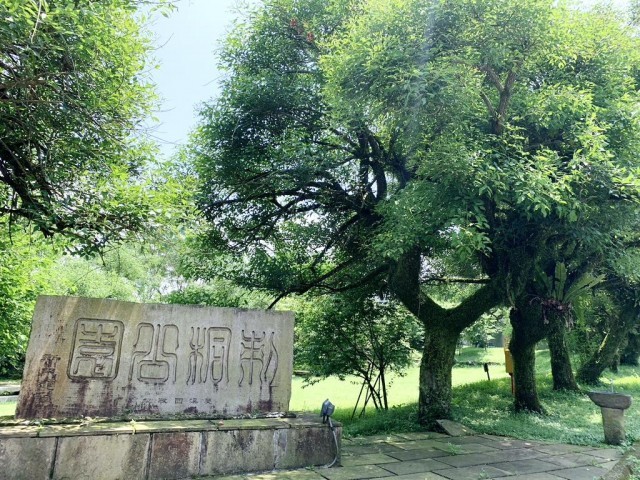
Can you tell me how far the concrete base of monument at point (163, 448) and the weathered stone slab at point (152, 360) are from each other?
287 mm

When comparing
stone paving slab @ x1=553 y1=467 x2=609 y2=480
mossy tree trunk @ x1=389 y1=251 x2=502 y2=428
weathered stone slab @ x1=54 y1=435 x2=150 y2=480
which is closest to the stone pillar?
stone paving slab @ x1=553 y1=467 x2=609 y2=480

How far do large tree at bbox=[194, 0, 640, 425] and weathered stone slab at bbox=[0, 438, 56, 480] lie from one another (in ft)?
14.4

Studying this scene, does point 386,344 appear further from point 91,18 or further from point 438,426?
point 91,18

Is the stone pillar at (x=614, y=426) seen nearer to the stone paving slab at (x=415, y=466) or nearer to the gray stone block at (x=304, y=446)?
the stone paving slab at (x=415, y=466)

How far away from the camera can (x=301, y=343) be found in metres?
10.5

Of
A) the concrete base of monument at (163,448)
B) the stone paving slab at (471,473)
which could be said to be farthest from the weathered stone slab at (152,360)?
the stone paving slab at (471,473)

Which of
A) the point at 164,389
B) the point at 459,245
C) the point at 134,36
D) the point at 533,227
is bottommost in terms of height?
the point at 164,389

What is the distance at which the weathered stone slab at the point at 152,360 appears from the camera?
4621 millimetres

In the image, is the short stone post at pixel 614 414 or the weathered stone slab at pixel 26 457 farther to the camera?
the short stone post at pixel 614 414

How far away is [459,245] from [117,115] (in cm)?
433

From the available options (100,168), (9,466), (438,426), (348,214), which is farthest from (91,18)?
(438,426)

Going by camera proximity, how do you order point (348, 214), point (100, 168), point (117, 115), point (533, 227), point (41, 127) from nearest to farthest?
point (41, 127), point (117, 115), point (100, 168), point (533, 227), point (348, 214)

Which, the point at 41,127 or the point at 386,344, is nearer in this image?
the point at 41,127

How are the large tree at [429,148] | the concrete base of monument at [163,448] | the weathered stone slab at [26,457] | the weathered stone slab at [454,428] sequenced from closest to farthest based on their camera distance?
the weathered stone slab at [26,457], the concrete base of monument at [163,448], the large tree at [429,148], the weathered stone slab at [454,428]
